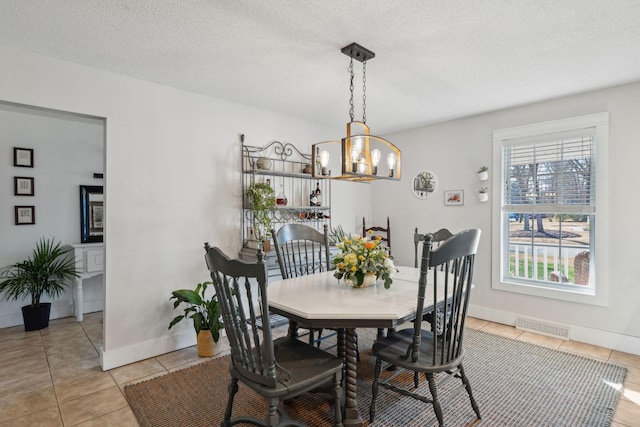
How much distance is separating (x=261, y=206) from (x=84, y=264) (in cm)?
245

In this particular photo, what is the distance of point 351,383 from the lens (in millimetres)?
1919

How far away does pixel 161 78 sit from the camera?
3.04 m

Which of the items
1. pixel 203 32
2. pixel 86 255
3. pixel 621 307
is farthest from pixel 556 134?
pixel 86 255

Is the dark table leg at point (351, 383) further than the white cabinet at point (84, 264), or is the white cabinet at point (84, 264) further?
the white cabinet at point (84, 264)

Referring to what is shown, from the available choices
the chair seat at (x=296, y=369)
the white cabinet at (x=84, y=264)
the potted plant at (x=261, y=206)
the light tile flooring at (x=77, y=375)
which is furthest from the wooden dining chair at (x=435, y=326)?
the white cabinet at (x=84, y=264)

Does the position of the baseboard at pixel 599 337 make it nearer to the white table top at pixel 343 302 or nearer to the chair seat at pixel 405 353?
the white table top at pixel 343 302

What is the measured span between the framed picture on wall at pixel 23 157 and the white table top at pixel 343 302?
371 cm

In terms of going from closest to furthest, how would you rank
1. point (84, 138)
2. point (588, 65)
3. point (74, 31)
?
A: point (74, 31)
point (588, 65)
point (84, 138)

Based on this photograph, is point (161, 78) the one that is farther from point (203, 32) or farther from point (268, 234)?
point (268, 234)

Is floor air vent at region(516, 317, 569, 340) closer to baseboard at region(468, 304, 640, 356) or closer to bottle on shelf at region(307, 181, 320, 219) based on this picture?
baseboard at region(468, 304, 640, 356)

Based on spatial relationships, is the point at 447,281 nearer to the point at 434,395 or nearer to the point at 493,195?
the point at 434,395

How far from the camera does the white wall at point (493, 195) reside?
3.17m

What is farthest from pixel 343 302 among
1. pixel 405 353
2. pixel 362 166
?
pixel 362 166

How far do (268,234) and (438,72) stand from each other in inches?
87.7
